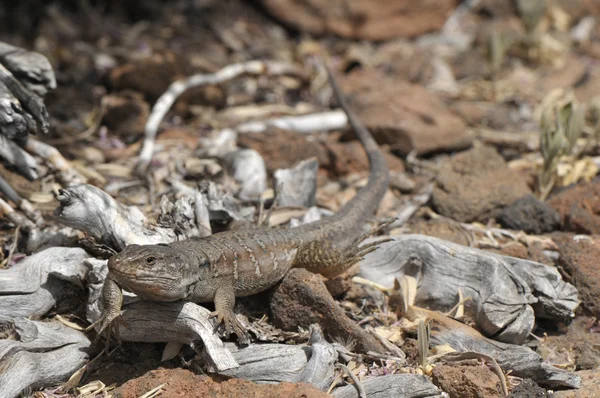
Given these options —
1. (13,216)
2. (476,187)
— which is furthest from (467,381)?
(13,216)

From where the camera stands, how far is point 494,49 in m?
7.55

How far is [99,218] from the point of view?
12.6 ft

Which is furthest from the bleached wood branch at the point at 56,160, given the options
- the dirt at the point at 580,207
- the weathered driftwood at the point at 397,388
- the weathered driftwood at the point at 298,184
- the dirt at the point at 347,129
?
the dirt at the point at 580,207

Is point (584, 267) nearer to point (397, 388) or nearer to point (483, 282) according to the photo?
point (483, 282)

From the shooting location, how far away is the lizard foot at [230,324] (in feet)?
11.4

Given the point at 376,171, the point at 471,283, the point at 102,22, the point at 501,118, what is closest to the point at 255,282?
the point at 471,283

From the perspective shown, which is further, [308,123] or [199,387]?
[308,123]

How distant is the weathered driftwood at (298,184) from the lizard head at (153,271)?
1749 mm

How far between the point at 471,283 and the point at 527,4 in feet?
19.7

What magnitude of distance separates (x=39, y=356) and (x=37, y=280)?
48 centimetres

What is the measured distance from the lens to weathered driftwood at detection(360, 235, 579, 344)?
3916 mm

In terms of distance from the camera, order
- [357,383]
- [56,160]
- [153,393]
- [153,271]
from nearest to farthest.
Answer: [153,271]
[153,393]
[357,383]
[56,160]

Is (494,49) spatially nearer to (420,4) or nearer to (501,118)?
(501,118)

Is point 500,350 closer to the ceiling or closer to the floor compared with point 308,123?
closer to the floor
